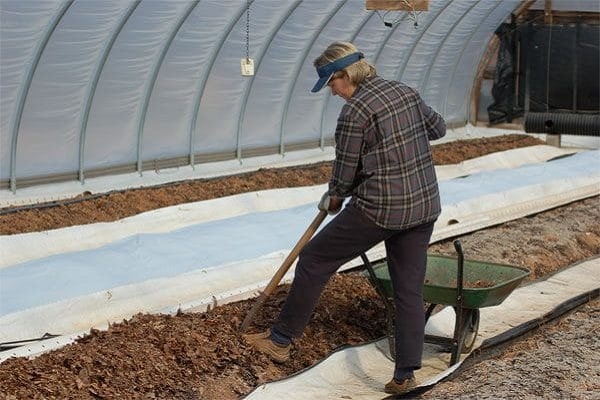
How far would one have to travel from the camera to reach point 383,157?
17.8ft

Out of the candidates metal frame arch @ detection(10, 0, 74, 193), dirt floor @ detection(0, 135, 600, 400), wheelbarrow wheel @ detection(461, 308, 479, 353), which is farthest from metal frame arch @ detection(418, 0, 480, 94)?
wheelbarrow wheel @ detection(461, 308, 479, 353)

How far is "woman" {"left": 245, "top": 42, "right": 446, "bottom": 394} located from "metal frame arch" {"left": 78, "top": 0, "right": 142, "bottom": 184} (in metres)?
7.17

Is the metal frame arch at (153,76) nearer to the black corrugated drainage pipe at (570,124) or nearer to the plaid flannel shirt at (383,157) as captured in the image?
the plaid flannel shirt at (383,157)

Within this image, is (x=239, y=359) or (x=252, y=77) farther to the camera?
(x=252, y=77)

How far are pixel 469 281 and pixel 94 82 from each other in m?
6.93

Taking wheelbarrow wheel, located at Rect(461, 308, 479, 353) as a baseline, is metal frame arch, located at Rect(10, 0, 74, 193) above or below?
above

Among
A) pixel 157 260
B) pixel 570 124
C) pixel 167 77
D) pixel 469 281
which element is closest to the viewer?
pixel 469 281

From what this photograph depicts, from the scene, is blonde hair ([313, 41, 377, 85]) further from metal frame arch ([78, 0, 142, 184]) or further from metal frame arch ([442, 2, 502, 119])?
metal frame arch ([442, 2, 502, 119])

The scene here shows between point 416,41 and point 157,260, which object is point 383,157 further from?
point 416,41

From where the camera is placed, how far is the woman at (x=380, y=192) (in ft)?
17.8

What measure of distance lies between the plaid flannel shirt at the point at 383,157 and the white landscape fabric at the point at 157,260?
2.05m

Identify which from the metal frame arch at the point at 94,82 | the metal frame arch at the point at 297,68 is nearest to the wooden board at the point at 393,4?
the metal frame arch at the point at 94,82

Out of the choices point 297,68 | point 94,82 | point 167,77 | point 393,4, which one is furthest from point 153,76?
point 393,4

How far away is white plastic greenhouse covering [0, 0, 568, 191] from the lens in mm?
11781
